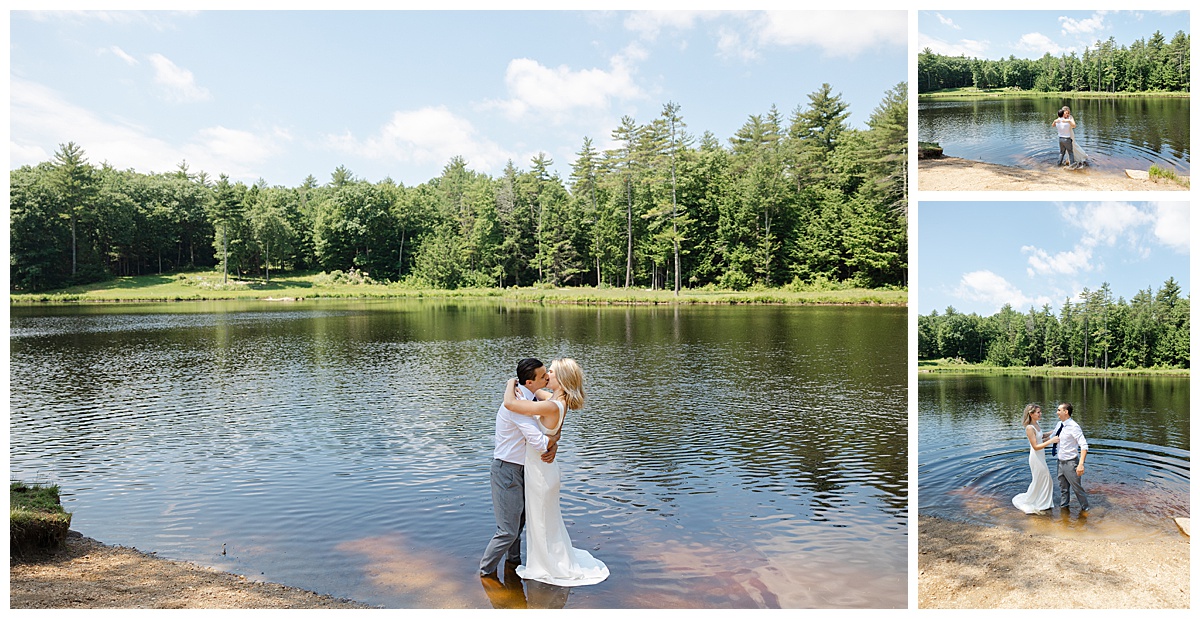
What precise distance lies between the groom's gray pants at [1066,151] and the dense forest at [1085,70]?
0.52 meters

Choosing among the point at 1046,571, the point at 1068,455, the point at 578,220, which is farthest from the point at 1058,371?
the point at 578,220

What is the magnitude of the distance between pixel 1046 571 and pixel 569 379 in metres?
4.05

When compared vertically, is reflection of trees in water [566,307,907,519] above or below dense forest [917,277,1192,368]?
below

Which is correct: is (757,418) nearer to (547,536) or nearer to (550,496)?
(547,536)

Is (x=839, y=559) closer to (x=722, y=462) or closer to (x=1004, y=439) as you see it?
(x=722, y=462)

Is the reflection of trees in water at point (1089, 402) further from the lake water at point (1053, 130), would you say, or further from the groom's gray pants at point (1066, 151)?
the groom's gray pants at point (1066, 151)

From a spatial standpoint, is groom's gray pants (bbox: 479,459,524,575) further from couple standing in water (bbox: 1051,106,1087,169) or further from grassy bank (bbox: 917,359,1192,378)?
grassy bank (bbox: 917,359,1192,378)

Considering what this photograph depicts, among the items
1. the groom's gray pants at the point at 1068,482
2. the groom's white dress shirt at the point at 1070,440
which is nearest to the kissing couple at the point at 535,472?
the groom's white dress shirt at the point at 1070,440

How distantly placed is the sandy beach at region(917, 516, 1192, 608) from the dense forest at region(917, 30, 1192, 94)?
3394 millimetres

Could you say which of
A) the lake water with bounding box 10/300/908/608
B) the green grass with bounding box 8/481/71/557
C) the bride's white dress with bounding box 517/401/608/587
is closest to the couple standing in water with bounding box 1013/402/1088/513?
the lake water with bounding box 10/300/908/608

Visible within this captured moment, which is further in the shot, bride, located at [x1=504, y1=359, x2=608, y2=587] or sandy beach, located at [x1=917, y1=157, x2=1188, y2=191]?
bride, located at [x1=504, y1=359, x2=608, y2=587]

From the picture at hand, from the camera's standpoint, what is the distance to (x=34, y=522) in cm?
625

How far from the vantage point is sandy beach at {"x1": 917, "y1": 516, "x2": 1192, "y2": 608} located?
536 centimetres
